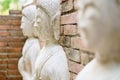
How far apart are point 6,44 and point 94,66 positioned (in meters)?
3.55

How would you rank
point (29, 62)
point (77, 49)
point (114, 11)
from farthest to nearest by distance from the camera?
point (29, 62)
point (77, 49)
point (114, 11)

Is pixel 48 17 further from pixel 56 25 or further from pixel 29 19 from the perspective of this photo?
pixel 29 19

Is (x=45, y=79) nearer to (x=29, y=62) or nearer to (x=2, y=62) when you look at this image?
(x=29, y=62)

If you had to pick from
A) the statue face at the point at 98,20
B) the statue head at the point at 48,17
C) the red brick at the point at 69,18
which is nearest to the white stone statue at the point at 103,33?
the statue face at the point at 98,20

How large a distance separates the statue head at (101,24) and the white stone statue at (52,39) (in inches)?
41.2

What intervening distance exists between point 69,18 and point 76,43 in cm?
20

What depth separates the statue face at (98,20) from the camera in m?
0.97

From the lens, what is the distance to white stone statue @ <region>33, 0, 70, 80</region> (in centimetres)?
206

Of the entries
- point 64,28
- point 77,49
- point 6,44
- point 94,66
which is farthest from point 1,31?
point 94,66

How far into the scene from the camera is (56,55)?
2.12 metres

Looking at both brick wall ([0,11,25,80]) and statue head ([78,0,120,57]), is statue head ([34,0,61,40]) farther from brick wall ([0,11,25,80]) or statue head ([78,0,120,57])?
brick wall ([0,11,25,80])

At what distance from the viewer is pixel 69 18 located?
2.08 metres

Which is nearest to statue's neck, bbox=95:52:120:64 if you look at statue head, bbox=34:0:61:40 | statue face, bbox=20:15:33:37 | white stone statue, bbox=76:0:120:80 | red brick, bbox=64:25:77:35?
white stone statue, bbox=76:0:120:80

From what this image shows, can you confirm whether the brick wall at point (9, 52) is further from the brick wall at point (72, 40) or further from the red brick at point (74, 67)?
the red brick at point (74, 67)
